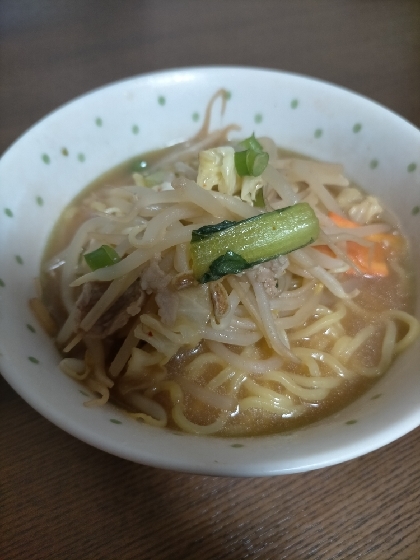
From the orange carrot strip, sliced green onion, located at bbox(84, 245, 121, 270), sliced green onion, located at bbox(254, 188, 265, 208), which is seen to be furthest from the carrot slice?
sliced green onion, located at bbox(84, 245, 121, 270)

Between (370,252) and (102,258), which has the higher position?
(102,258)

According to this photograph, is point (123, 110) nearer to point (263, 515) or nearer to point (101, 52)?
point (101, 52)

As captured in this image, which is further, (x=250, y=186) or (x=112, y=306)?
(x=250, y=186)

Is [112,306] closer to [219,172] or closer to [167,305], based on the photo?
[167,305]

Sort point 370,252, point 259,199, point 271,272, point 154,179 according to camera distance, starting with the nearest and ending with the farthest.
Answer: point 271,272 → point 259,199 → point 370,252 → point 154,179

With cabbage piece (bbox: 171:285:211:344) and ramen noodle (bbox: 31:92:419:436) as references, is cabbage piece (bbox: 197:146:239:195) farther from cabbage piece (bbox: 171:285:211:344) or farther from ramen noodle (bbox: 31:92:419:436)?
cabbage piece (bbox: 171:285:211:344)

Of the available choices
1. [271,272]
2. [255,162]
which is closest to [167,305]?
[271,272]

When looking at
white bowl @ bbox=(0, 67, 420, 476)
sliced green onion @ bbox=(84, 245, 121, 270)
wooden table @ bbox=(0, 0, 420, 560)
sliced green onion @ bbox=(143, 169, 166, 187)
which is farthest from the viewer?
sliced green onion @ bbox=(143, 169, 166, 187)
